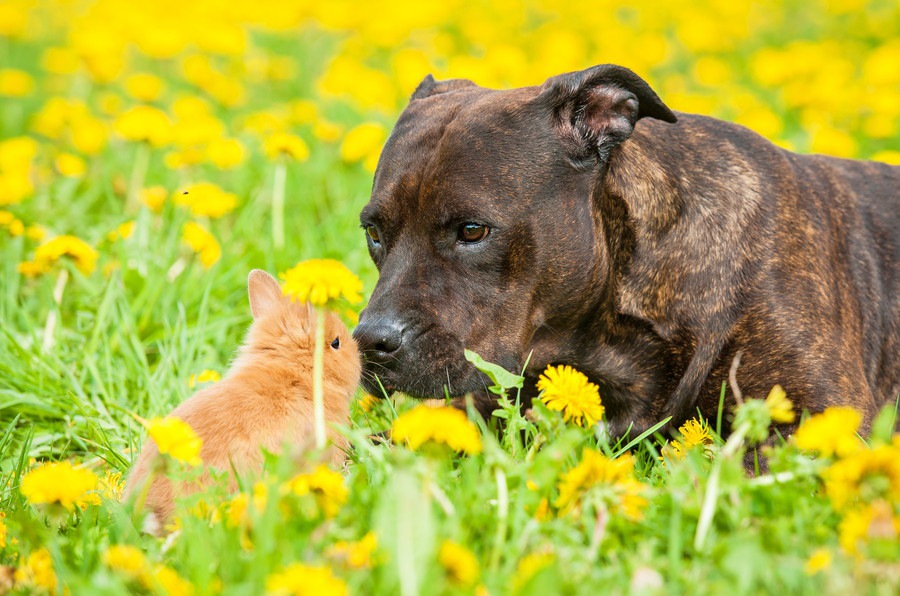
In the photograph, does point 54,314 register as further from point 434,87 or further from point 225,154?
point 434,87

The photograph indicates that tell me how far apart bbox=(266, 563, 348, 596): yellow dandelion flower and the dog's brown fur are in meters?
0.57

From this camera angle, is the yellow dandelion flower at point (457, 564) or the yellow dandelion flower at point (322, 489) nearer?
the yellow dandelion flower at point (457, 564)

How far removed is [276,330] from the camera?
3.12 meters

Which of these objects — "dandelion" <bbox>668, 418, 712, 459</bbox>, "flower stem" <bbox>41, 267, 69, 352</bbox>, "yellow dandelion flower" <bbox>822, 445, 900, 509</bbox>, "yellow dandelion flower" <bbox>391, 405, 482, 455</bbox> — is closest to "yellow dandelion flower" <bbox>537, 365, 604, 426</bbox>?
"dandelion" <bbox>668, 418, 712, 459</bbox>

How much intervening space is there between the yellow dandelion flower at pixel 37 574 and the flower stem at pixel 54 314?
1.85 meters

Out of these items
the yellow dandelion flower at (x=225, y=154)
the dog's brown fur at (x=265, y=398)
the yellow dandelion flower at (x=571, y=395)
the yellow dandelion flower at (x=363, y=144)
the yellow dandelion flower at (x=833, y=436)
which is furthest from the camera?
the yellow dandelion flower at (x=363, y=144)

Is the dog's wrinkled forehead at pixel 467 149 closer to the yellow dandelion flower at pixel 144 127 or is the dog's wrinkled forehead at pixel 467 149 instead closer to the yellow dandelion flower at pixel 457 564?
the yellow dandelion flower at pixel 457 564

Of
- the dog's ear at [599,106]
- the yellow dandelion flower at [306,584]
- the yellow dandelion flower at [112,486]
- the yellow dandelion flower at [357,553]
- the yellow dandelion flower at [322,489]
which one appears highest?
the dog's ear at [599,106]

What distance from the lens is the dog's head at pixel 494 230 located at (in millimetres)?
3352

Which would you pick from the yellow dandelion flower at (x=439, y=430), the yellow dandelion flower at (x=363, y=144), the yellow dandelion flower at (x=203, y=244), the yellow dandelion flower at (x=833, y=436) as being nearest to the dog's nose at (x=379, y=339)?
the yellow dandelion flower at (x=439, y=430)

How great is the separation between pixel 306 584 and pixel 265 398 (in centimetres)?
108

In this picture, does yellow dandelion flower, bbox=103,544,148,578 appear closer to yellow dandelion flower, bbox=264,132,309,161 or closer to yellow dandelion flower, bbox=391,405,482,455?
yellow dandelion flower, bbox=391,405,482,455

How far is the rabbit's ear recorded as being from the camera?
3.21 meters

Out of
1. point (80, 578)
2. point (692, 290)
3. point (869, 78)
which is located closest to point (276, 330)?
point (80, 578)
